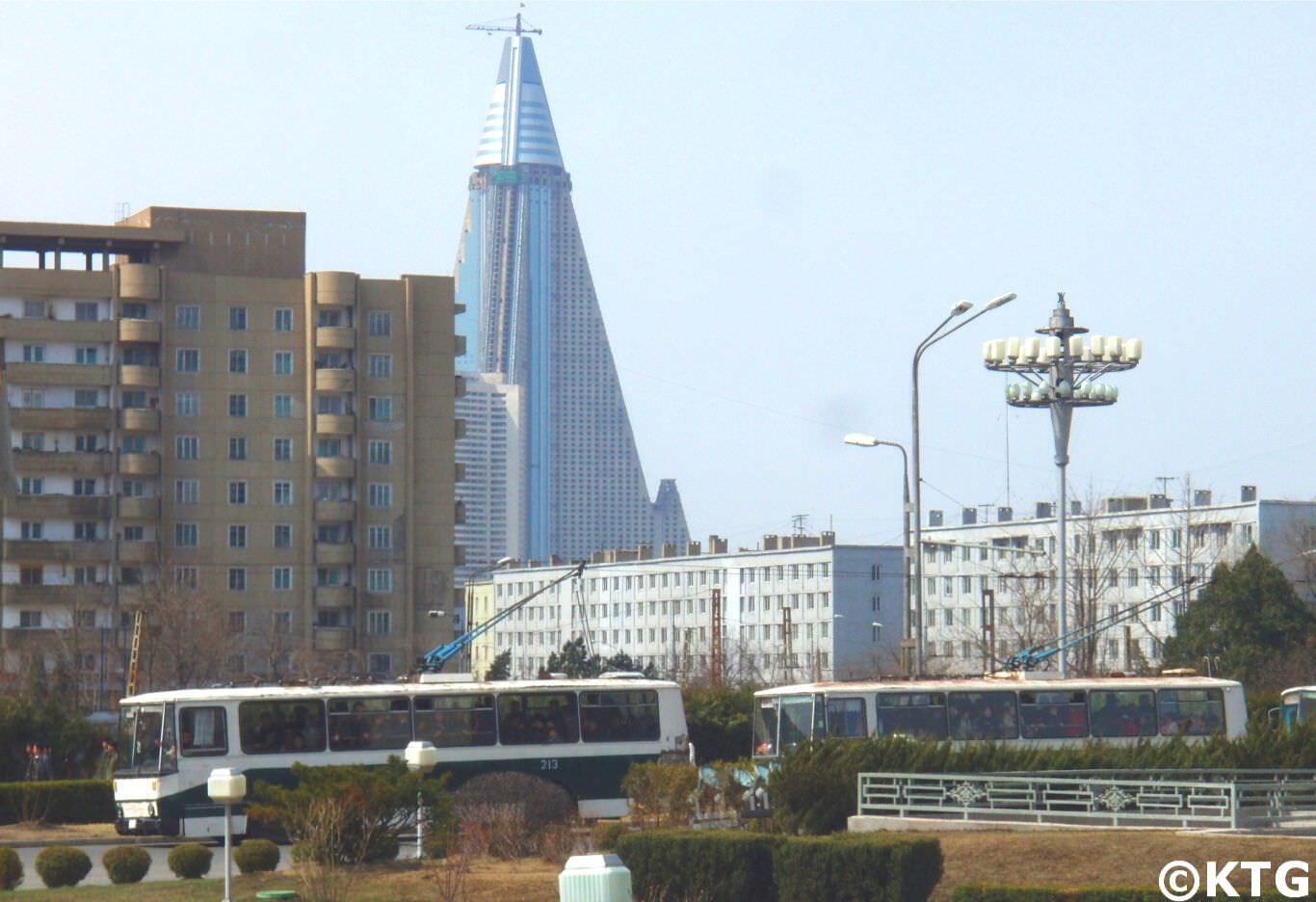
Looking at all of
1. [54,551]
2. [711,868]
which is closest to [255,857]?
[711,868]

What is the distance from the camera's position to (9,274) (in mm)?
94688

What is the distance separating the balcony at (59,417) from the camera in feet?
310

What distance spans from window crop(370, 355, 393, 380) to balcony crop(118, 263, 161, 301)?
36.3 feet

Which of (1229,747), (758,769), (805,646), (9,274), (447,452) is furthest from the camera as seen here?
(805,646)

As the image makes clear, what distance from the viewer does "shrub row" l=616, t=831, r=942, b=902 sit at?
2109 cm

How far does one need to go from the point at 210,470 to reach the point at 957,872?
80.3m

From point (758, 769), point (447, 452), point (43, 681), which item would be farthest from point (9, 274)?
point (758, 769)

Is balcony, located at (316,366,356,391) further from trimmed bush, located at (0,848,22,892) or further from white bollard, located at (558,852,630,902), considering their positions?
white bollard, located at (558,852,630,902)

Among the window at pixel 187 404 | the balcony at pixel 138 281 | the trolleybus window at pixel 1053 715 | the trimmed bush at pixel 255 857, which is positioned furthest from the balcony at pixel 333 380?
the trimmed bush at pixel 255 857

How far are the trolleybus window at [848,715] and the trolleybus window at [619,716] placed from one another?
3581mm

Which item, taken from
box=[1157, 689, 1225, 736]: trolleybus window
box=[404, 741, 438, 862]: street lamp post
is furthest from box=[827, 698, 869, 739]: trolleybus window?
box=[404, 741, 438, 862]: street lamp post

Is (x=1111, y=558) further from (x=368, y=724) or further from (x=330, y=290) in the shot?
(x=368, y=724)

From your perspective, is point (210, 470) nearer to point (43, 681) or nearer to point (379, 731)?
point (43, 681)

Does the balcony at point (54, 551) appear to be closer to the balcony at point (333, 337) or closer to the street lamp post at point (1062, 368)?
the balcony at point (333, 337)
